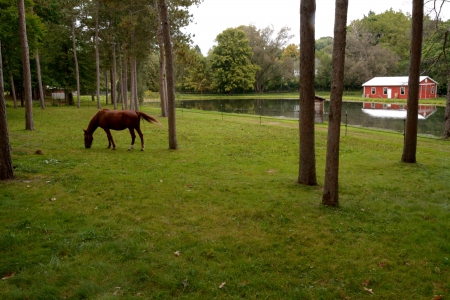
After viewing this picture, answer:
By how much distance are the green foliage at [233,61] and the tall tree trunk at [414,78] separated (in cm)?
6833

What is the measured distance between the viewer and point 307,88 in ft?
26.7

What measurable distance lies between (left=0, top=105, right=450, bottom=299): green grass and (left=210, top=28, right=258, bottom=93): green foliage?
70.0 m

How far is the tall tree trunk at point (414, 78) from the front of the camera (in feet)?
35.6

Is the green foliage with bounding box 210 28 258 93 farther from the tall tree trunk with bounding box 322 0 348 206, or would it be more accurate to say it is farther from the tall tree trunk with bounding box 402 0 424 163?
the tall tree trunk with bounding box 322 0 348 206

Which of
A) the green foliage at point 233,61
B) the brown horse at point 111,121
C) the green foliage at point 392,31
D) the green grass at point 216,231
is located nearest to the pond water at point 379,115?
the brown horse at point 111,121

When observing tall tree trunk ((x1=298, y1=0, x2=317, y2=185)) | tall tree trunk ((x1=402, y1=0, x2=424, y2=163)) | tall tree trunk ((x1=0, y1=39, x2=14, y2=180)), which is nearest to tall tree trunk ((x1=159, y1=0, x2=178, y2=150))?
tall tree trunk ((x1=0, y1=39, x2=14, y2=180))

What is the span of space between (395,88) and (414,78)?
5389 centimetres

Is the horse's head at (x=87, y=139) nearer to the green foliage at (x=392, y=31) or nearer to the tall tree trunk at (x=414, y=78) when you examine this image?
the tall tree trunk at (x=414, y=78)

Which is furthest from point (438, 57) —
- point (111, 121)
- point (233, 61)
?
point (233, 61)

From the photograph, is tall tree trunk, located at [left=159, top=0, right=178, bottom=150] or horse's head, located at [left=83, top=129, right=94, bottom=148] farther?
horse's head, located at [left=83, top=129, right=94, bottom=148]

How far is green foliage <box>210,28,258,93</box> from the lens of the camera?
78438 millimetres

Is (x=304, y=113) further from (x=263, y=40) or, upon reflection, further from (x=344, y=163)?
(x=263, y=40)

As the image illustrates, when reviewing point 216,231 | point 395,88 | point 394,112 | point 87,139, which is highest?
point 395,88

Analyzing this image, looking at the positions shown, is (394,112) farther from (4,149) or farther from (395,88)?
(4,149)
